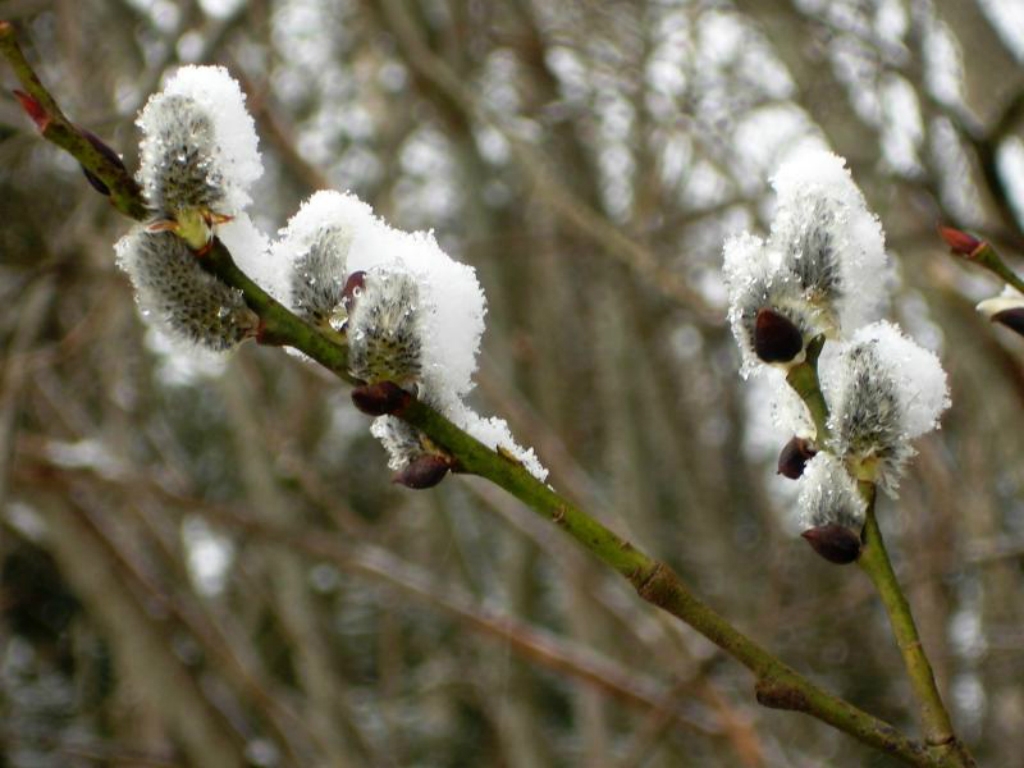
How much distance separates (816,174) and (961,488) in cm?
312

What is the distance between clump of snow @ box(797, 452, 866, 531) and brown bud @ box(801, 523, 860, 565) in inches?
0.6

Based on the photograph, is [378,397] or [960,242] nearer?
[378,397]

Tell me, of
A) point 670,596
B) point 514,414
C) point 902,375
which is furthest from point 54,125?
point 514,414

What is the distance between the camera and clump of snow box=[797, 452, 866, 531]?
707 millimetres

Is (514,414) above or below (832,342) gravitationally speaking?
above

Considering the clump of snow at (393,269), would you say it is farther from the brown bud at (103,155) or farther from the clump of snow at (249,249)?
the brown bud at (103,155)

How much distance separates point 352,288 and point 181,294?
0.31 feet

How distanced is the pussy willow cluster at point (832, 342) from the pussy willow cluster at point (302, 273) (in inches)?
6.4

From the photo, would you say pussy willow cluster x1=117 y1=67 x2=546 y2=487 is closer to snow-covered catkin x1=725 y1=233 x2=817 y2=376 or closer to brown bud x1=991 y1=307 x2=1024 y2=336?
snow-covered catkin x1=725 y1=233 x2=817 y2=376

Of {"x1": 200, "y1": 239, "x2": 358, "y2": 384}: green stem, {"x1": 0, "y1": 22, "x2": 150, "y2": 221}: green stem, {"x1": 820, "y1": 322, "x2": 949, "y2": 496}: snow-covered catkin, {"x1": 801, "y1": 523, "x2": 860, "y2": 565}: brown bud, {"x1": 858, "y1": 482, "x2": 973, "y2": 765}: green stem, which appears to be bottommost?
{"x1": 858, "y1": 482, "x2": 973, "y2": 765}: green stem

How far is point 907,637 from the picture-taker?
682 millimetres

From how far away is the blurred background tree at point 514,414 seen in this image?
239 centimetres

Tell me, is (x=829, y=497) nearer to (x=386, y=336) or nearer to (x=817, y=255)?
(x=817, y=255)

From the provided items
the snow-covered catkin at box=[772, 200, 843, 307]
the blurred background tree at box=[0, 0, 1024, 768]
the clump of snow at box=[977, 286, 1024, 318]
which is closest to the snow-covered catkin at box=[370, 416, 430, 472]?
the snow-covered catkin at box=[772, 200, 843, 307]
